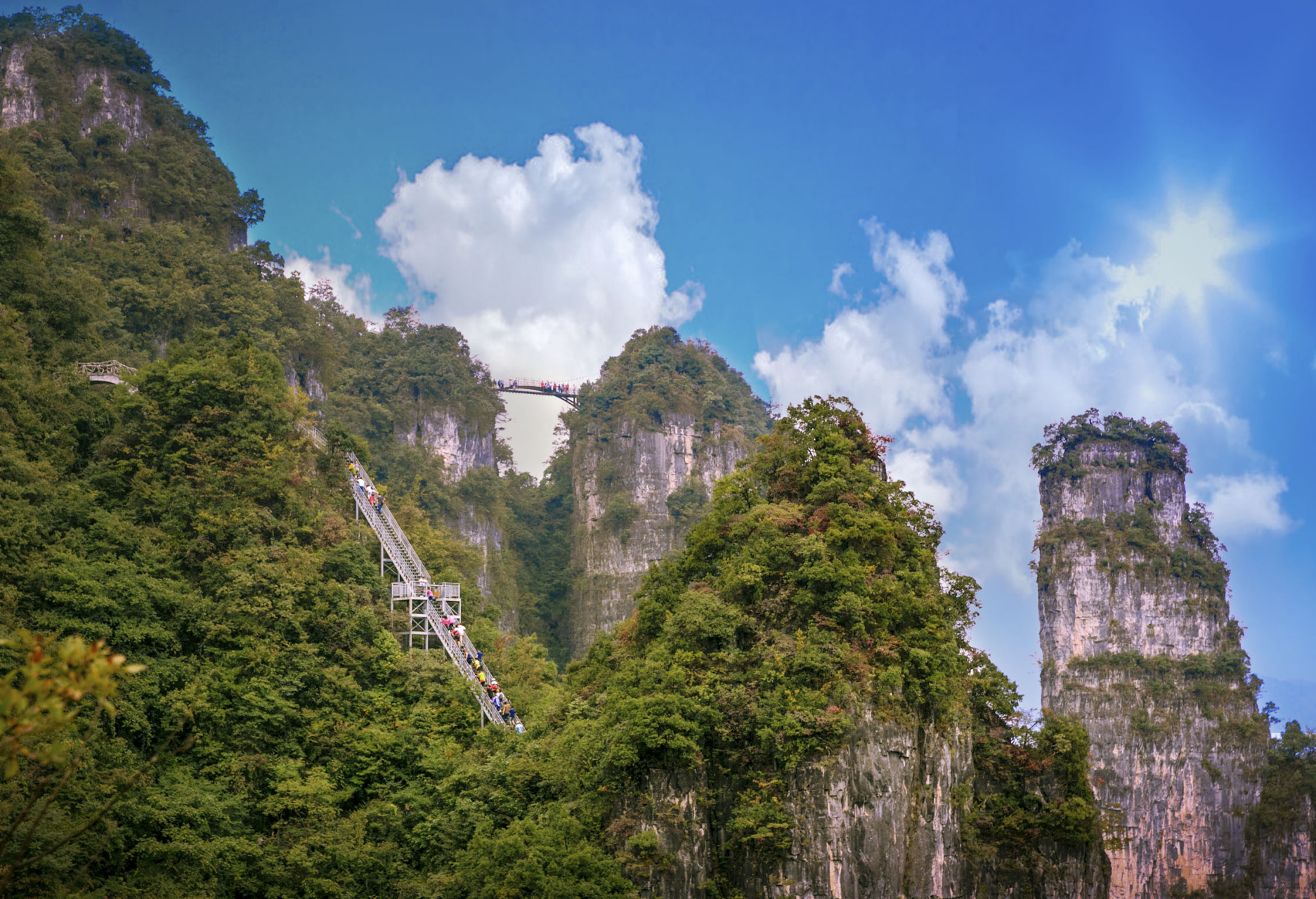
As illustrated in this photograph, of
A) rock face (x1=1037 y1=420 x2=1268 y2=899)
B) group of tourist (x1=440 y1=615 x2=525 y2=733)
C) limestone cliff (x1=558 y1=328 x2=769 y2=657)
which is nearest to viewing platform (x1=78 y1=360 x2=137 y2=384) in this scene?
group of tourist (x1=440 y1=615 x2=525 y2=733)

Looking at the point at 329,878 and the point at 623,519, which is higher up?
the point at 623,519

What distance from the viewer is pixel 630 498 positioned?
57719mm

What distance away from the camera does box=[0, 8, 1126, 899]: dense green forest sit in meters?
20.4

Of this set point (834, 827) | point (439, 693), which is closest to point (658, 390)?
point (439, 693)

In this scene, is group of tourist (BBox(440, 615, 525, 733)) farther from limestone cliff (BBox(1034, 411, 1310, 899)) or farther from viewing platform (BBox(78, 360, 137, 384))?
limestone cliff (BBox(1034, 411, 1310, 899))

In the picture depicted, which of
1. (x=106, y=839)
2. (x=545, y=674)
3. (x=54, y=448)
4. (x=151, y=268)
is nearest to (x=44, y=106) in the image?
(x=151, y=268)

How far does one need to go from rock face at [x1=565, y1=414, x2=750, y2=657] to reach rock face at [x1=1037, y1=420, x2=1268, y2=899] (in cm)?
1807

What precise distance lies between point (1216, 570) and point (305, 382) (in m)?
38.3

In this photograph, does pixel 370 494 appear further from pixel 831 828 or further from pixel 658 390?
pixel 658 390

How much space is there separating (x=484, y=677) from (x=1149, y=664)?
100 feet

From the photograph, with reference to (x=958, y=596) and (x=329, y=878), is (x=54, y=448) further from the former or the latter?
(x=958, y=596)

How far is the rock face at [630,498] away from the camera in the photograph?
5616 cm

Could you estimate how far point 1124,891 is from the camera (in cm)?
4081

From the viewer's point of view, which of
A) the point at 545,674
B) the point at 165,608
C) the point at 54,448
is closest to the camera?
the point at 165,608
